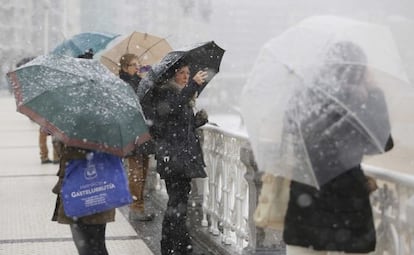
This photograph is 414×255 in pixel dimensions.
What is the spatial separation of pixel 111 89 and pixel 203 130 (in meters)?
3.20

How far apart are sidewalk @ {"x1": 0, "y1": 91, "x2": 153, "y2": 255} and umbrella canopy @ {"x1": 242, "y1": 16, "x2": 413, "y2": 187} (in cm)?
343

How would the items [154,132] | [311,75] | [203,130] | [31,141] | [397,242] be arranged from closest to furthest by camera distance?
[311,75]
[397,242]
[154,132]
[203,130]
[31,141]

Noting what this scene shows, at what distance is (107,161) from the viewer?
4.67m

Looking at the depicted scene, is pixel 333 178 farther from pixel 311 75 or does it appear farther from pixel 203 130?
pixel 203 130

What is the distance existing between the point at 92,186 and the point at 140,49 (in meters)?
5.29

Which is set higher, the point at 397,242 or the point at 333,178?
the point at 333,178

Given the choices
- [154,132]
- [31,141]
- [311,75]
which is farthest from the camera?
[31,141]

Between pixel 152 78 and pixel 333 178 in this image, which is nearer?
pixel 333 178

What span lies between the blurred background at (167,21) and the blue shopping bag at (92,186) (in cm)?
6220

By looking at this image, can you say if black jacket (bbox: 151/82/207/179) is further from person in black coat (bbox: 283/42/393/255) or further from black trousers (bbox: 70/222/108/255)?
person in black coat (bbox: 283/42/393/255)

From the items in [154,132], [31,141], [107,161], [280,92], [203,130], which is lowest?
[31,141]

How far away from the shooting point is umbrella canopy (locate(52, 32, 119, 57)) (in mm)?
10789

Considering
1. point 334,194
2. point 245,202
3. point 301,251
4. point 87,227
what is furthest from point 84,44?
point 334,194

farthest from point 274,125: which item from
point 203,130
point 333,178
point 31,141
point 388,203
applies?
point 31,141
